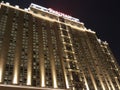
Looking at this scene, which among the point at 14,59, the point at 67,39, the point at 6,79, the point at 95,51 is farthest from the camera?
the point at 95,51

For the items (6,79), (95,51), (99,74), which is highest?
(95,51)

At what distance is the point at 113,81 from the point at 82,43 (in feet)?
53.7

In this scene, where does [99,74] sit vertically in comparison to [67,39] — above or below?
below

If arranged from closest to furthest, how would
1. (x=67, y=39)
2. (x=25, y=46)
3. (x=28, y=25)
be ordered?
(x=25, y=46) < (x=28, y=25) < (x=67, y=39)

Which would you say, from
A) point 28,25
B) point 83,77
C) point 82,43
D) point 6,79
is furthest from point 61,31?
point 6,79

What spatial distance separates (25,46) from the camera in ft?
130

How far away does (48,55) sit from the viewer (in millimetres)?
42219

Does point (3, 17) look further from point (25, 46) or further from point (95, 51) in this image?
point (95, 51)

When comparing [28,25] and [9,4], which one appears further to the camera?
[9,4]

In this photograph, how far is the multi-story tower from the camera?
34.4 m

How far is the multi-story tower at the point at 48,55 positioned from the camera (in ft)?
113

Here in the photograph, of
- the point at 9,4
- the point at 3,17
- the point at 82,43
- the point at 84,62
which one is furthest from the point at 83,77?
the point at 9,4

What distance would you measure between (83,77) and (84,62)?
19.7 ft

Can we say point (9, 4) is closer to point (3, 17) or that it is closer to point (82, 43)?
point (3, 17)
